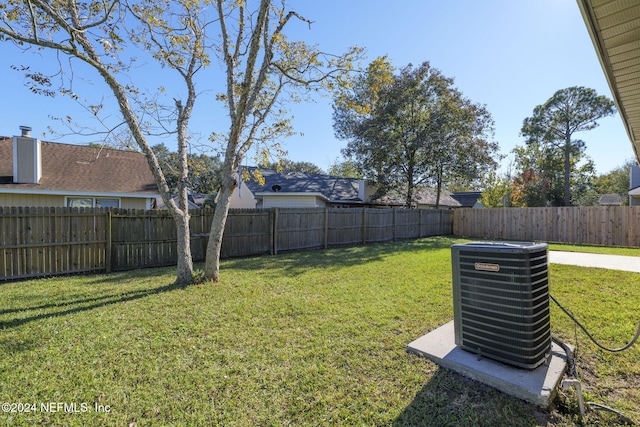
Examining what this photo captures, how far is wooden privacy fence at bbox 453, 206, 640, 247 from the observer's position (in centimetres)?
1211

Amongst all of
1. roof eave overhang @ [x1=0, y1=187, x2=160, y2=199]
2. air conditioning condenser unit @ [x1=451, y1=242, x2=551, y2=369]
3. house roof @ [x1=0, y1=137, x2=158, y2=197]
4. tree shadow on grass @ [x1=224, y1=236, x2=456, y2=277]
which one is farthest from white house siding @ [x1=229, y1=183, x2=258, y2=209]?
air conditioning condenser unit @ [x1=451, y1=242, x2=551, y2=369]

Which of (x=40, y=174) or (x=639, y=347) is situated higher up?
(x=40, y=174)

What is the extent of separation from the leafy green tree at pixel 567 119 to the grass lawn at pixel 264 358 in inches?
907

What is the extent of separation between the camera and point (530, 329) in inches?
92.7

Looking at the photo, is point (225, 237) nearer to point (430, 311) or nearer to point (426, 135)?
point (430, 311)

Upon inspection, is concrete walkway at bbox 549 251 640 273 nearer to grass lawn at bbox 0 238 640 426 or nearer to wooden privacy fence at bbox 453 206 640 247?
grass lawn at bbox 0 238 640 426

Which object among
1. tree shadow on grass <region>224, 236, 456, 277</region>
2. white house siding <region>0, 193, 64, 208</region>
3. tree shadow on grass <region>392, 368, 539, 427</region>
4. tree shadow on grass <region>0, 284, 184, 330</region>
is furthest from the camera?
white house siding <region>0, 193, 64, 208</region>

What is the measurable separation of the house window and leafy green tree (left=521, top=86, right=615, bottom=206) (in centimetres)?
2881

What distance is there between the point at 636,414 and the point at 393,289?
3.45 metres

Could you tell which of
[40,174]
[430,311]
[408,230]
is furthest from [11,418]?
[408,230]

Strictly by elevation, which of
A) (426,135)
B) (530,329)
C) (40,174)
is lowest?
(530,329)

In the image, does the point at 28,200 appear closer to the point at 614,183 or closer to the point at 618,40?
the point at 618,40

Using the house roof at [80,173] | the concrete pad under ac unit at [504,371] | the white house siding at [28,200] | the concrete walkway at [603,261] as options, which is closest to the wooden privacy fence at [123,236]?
the house roof at [80,173]

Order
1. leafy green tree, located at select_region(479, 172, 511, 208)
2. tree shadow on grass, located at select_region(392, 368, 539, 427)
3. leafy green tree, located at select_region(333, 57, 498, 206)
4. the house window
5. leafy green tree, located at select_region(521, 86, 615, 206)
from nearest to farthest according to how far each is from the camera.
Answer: tree shadow on grass, located at select_region(392, 368, 539, 427)
the house window
leafy green tree, located at select_region(333, 57, 498, 206)
leafy green tree, located at select_region(521, 86, 615, 206)
leafy green tree, located at select_region(479, 172, 511, 208)
